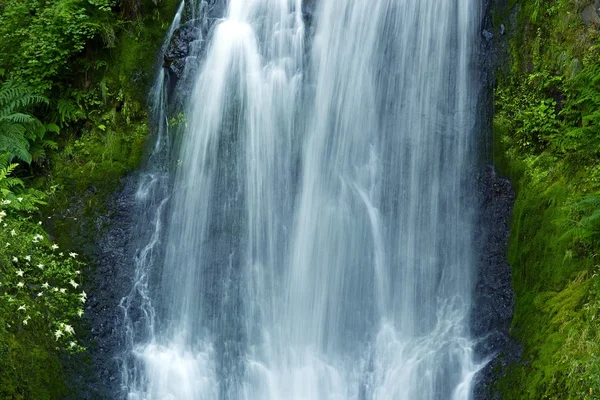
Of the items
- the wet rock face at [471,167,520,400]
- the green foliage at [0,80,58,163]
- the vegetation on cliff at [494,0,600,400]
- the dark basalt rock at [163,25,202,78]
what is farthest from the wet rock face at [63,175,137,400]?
the vegetation on cliff at [494,0,600,400]

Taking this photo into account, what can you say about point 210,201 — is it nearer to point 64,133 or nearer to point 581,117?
point 64,133

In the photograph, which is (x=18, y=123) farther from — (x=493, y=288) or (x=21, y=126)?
(x=493, y=288)

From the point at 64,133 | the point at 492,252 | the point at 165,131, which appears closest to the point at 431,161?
the point at 492,252

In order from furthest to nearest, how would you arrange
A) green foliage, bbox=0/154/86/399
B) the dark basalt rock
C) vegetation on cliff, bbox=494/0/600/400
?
the dark basalt rock < green foliage, bbox=0/154/86/399 < vegetation on cliff, bbox=494/0/600/400

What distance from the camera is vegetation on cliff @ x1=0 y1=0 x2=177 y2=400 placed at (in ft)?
28.8

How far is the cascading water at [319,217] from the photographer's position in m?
8.30

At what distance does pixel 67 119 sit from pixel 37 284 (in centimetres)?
284

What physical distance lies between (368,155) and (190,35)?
336cm

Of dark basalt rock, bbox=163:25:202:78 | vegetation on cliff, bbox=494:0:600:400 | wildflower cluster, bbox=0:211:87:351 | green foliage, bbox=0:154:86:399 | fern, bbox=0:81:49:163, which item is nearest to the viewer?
vegetation on cliff, bbox=494:0:600:400

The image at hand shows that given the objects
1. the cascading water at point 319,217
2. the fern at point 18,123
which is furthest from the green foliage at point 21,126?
the cascading water at point 319,217

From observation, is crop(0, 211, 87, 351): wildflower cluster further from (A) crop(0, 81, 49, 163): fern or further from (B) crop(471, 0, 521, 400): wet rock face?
(B) crop(471, 0, 521, 400): wet rock face

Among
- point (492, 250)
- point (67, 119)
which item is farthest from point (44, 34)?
point (492, 250)

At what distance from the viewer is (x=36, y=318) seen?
8133 mm

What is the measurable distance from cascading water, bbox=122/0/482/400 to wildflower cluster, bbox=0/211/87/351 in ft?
2.45
